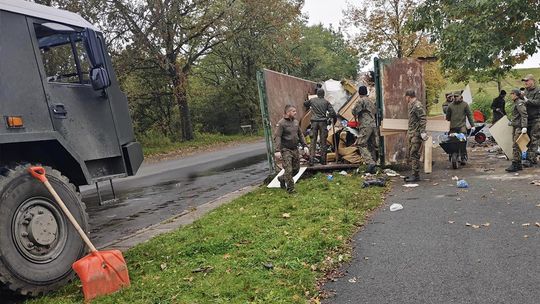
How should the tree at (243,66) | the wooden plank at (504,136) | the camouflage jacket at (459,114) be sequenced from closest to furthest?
A: the wooden plank at (504,136), the camouflage jacket at (459,114), the tree at (243,66)

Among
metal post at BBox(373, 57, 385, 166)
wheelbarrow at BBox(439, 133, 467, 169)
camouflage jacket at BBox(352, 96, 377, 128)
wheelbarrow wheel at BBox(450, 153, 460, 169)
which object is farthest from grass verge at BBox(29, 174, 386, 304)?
wheelbarrow wheel at BBox(450, 153, 460, 169)

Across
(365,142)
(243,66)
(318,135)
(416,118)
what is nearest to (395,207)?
(416,118)

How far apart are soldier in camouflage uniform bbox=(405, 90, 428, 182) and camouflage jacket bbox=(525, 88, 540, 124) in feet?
7.68

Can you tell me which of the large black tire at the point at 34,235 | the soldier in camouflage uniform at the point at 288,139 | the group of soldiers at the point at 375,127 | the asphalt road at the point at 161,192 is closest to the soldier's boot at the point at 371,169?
the group of soldiers at the point at 375,127

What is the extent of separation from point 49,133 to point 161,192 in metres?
6.33

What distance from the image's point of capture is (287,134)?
9.23 m

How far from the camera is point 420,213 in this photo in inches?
269

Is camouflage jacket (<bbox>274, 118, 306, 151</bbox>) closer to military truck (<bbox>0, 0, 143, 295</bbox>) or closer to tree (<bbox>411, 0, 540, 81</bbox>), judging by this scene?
military truck (<bbox>0, 0, 143, 295</bbox>)

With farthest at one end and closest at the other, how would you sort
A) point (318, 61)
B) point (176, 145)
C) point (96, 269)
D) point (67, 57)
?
point (318, 61) → point (176, 145) → point (67, 57) → point (96, 269)

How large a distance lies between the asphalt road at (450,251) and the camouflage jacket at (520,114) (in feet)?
6.42

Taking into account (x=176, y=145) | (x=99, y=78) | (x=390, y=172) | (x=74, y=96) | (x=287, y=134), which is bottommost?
(x=176, y=145)

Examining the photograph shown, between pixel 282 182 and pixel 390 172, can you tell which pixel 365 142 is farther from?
pixel 282 182

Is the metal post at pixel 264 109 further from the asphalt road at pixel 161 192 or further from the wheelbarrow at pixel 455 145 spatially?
the wheelbarrow at pixel 455 145

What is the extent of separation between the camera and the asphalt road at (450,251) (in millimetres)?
3969
